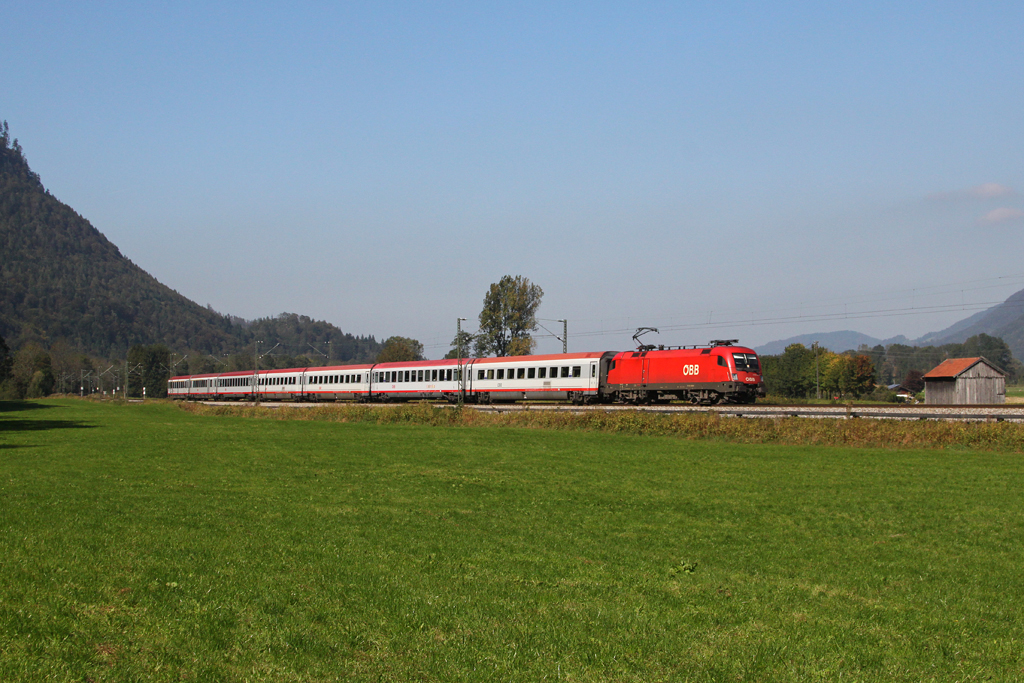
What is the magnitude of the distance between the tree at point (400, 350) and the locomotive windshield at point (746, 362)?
109326 mm

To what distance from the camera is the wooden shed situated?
55250 millimetres

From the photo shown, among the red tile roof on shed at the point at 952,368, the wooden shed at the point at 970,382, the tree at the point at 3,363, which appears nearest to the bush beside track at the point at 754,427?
the red tile roof on shed at the point at 952,368

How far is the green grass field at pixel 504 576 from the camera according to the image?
8.02 meters

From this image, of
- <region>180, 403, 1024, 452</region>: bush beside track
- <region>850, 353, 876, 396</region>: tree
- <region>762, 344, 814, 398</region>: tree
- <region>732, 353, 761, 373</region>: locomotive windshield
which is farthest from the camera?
<region>762, 344, 814, 398</region>: tree

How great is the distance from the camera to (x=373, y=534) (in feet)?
45.0

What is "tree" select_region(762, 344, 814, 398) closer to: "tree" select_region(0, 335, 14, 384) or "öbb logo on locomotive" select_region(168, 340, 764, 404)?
"öbb logo on locomotive" select_region(168, 340, 764, 404)

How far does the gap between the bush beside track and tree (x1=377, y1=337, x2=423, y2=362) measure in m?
101

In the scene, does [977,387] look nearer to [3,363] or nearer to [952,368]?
[952,368]

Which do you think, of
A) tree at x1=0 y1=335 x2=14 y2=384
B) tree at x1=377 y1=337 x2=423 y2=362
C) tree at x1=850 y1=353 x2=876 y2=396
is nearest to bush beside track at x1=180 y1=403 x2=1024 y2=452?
tree at x1=377 y1=337 x2=423 y2=362

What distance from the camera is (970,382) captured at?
5541 cm

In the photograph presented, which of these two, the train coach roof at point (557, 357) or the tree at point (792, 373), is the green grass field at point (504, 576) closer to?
the train coach roof at point (557, 357)

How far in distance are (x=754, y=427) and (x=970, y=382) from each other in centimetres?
Result: 2959

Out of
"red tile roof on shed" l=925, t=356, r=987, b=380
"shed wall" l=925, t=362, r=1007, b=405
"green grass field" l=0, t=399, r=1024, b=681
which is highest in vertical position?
"red tile roof on shed" l=925, t=356, r=987, b=380

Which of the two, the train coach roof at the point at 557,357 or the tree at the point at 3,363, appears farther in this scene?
the tree at the point at 3,363
